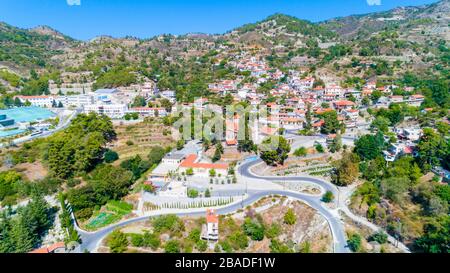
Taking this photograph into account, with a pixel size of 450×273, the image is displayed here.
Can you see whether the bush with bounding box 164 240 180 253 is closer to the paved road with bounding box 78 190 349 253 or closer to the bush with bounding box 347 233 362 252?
the paved road with bounding box 78 190 349 253

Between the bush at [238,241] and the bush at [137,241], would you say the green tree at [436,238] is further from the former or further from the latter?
the bush at [137,241]

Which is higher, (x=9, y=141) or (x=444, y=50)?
(x=444, y=50)

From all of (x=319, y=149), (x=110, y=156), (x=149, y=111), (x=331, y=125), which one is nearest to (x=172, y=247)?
(x=110, y=156)

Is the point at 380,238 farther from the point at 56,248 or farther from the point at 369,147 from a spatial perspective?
the point at 56,248

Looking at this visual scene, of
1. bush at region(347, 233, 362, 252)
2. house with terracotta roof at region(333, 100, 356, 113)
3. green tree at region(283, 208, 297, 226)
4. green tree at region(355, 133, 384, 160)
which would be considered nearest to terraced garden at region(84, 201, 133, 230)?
green tree at region(283, 208, 297, 226)

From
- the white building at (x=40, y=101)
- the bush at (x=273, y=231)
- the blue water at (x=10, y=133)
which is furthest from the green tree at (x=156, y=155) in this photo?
the white building at (x=40, y=101)

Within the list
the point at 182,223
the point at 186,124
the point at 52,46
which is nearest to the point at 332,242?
the point at 182,223

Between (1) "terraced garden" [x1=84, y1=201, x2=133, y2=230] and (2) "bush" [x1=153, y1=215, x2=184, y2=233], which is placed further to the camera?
(1) "terraced garden" [x1=84, y1=201, x2=133, y2=230]

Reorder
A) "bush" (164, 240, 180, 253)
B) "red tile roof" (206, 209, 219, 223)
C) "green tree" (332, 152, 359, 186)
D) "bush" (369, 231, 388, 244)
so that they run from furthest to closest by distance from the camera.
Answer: "green tree" (332, 152, 359, 186)
"red tile roof" (206, 209, 219, 223)
"bush" (369, 231, 388, 244)
"bush" (164, 240, 180, 253)

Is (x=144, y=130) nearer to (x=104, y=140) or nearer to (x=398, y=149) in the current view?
(x=104, y=140)
